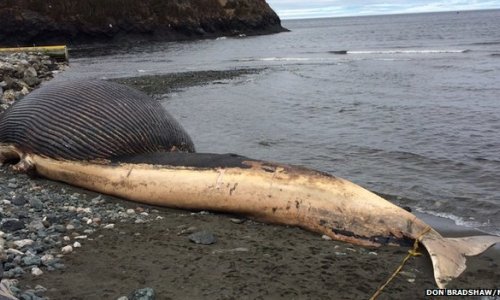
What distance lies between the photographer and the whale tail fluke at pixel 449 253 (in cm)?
448

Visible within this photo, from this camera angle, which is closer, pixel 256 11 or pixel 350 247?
pixel 350 247

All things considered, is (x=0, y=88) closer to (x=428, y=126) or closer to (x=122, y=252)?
(x=122, y=252)

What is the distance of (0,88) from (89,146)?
759 cm

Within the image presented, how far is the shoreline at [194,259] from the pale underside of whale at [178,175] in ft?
0.50

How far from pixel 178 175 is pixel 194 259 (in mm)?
1348

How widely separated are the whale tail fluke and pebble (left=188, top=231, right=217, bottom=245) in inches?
80.7

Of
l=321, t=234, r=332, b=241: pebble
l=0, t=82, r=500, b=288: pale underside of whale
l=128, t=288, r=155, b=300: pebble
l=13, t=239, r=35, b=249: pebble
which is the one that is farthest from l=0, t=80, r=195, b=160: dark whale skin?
l=128, t=288, r=155, b=300: pebble

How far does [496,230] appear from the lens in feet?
20.1

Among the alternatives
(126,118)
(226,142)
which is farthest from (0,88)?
(126,118)

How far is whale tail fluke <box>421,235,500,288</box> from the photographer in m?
4.48

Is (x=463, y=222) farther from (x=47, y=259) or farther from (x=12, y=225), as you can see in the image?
(x=12, y=225)

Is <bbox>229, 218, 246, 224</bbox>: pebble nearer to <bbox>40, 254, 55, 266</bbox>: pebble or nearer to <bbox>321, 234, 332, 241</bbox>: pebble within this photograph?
<bbox>321, 234, 332, 241</bbox>: pebble

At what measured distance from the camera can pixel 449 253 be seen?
470cm

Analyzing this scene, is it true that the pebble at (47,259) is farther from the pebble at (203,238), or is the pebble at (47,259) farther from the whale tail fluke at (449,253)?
the whale tail fluke at (449,253)
